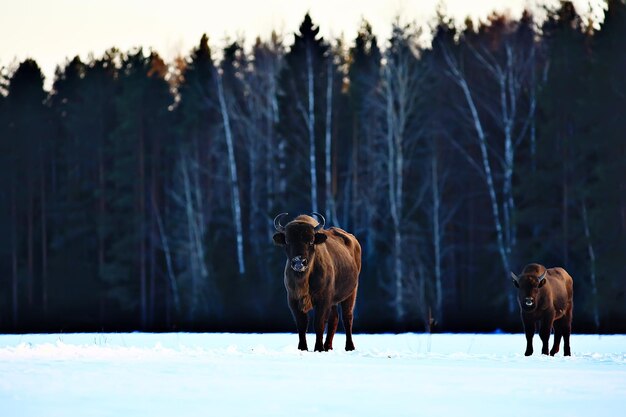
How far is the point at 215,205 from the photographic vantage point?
1943 inches

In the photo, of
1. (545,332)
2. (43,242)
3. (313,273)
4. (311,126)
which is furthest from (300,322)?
(43,242)

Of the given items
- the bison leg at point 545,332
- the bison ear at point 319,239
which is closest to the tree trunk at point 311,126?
the bison leg at point 545,332

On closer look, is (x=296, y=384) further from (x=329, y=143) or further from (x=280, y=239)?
(x=329, y=143)

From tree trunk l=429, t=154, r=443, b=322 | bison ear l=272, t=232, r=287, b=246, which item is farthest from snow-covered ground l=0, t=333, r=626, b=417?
tree trunk l=429, t=154, r=443, b=322

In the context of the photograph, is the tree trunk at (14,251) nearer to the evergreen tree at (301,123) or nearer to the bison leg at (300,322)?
the evergreen tree at (301,123)

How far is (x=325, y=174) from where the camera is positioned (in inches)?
1662

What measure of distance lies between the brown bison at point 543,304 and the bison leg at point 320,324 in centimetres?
296

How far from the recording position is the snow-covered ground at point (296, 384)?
27.4 ft

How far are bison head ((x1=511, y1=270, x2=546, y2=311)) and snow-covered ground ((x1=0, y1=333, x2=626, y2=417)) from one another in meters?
2.60

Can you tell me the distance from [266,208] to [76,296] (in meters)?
11.2

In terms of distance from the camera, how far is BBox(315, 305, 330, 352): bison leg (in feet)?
50.3

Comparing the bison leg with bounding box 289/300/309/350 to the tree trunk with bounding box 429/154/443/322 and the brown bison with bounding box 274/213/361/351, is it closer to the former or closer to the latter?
the brown bison with bounding box 274/213/361/351

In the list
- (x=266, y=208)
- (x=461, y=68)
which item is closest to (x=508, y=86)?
(x=461, y=68)

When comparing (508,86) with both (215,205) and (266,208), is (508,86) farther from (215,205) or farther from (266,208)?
(215,205)
